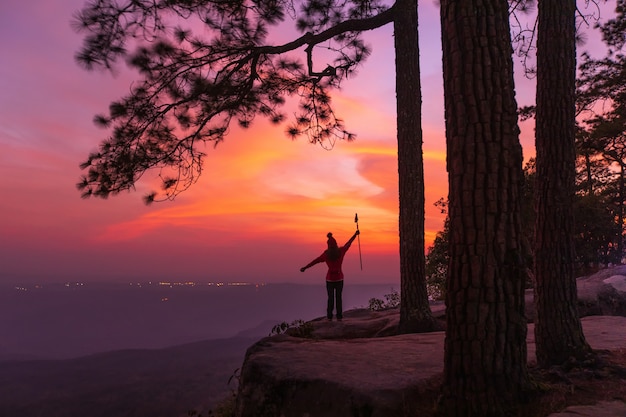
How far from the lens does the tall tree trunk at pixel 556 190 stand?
501cm

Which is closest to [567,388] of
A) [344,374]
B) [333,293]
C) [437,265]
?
[344,374]

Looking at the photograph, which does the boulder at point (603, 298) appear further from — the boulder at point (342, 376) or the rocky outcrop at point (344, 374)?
the boulder at point (342, 376)

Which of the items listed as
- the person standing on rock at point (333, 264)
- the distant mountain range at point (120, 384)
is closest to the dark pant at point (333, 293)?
the person standing on rock at point (333, 264)

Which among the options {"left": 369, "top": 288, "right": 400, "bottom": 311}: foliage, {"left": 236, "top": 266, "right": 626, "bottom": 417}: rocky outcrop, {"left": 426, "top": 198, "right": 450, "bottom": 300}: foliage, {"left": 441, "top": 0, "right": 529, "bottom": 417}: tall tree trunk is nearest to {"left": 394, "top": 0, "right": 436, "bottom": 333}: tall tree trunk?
{"left": 236, "top": 266, "right": 626, "bottom": 417}: rocky outcrop

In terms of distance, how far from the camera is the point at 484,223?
3.66m

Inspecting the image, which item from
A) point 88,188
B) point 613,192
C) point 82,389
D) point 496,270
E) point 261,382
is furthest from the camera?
point 82,389

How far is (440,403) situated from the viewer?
3873mm

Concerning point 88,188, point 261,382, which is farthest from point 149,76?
point 261,382

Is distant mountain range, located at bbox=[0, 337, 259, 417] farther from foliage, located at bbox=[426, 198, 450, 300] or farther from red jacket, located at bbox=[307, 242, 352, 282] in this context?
red jacket, located at bbox=[307, 242, 352, 282]

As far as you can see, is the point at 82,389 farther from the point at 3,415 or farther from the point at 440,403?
the point at 440,403

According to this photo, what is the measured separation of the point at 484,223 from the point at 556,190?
2.14 m

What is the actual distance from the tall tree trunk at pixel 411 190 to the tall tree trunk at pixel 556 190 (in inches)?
122

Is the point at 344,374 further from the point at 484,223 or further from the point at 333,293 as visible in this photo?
the point at 333,293

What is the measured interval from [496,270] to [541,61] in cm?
319
